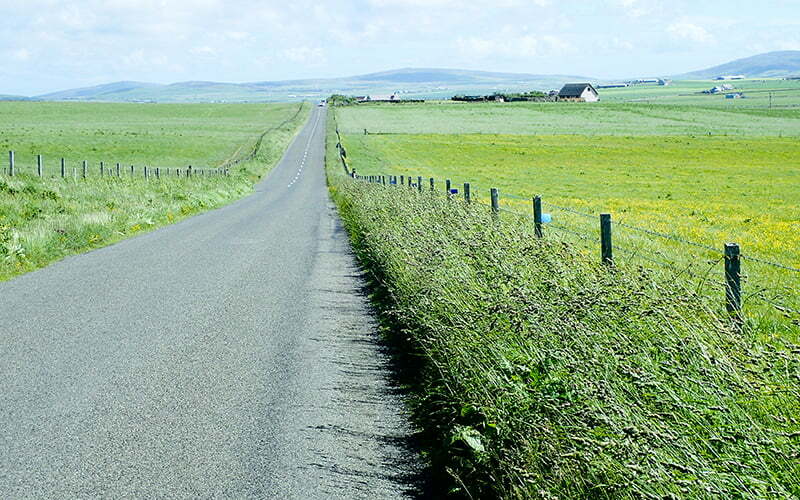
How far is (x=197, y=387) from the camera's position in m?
7.54

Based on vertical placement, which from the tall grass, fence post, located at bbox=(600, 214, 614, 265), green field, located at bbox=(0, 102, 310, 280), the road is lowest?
the road

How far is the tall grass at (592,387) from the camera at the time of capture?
147 inches

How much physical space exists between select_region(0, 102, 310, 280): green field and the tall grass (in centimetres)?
999

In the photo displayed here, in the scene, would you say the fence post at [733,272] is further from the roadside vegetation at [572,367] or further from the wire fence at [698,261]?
Answer: the roadside vegetation at [572,367]

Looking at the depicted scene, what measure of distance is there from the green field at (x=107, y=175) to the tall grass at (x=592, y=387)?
999 cm

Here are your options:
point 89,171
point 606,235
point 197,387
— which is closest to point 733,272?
point 606,235

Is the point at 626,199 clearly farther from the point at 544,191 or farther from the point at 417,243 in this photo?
the point at 417,243

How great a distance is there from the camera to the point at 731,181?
138 ft

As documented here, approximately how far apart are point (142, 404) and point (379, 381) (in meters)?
2.09

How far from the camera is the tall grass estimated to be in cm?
372

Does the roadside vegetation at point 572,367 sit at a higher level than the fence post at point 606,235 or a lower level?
lower

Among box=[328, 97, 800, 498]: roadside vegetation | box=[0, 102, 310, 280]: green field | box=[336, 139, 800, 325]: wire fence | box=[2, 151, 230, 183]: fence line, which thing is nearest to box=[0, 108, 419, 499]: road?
box=[328, 97, 800, 498]: roadside vegetation

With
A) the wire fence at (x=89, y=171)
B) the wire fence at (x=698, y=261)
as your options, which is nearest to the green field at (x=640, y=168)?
the wire fence at (x=698, y=261)

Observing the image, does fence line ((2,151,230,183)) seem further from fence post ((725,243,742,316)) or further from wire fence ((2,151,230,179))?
fence post ((725,243,742,316))
